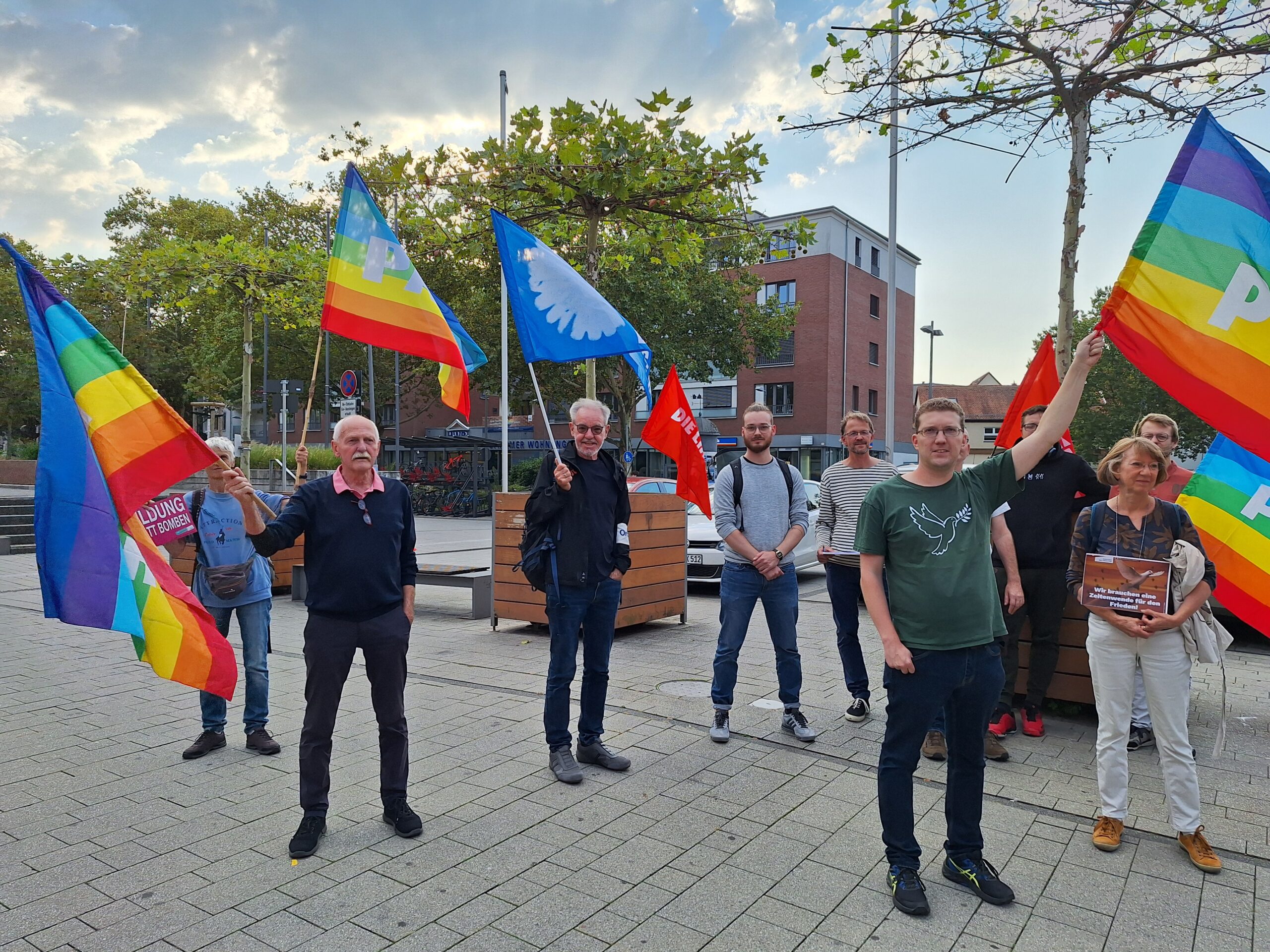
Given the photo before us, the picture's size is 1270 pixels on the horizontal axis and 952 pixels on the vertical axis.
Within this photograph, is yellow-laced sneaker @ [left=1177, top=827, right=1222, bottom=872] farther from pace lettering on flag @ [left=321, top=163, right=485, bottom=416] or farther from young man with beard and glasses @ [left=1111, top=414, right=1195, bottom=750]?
pace lettering on flag @ [left=321, top=163, right=485, bottom=416]

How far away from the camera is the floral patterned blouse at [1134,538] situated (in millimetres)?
3855

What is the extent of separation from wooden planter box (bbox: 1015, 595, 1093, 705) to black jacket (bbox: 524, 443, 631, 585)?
9.00 ft

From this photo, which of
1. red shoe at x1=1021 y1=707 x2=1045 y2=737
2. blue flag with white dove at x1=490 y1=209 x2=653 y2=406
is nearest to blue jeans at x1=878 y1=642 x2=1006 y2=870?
red shoe at x1=1021 y1=707 x2=1045 y2=737

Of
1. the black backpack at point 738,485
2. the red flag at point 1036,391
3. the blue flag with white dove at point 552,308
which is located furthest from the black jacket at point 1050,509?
the blue flag with white dove at point 552,308

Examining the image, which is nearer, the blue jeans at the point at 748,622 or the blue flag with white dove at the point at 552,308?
the blue jeans at the point at 748,622

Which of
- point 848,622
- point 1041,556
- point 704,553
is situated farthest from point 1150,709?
point 704,553

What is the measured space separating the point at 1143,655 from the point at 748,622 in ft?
6.88

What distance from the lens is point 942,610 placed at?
312 cm

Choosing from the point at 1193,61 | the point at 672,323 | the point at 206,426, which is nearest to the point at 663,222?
the point at 1193,61

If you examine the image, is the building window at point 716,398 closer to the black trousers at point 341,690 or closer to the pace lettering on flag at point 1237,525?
the pace lettering on flag at point 1237,525

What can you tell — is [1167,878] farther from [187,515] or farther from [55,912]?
[187,515]

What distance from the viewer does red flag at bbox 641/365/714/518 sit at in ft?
22.9

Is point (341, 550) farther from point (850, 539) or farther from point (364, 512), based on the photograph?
point (850, 539)

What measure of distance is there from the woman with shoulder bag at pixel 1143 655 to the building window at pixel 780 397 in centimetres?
4042
